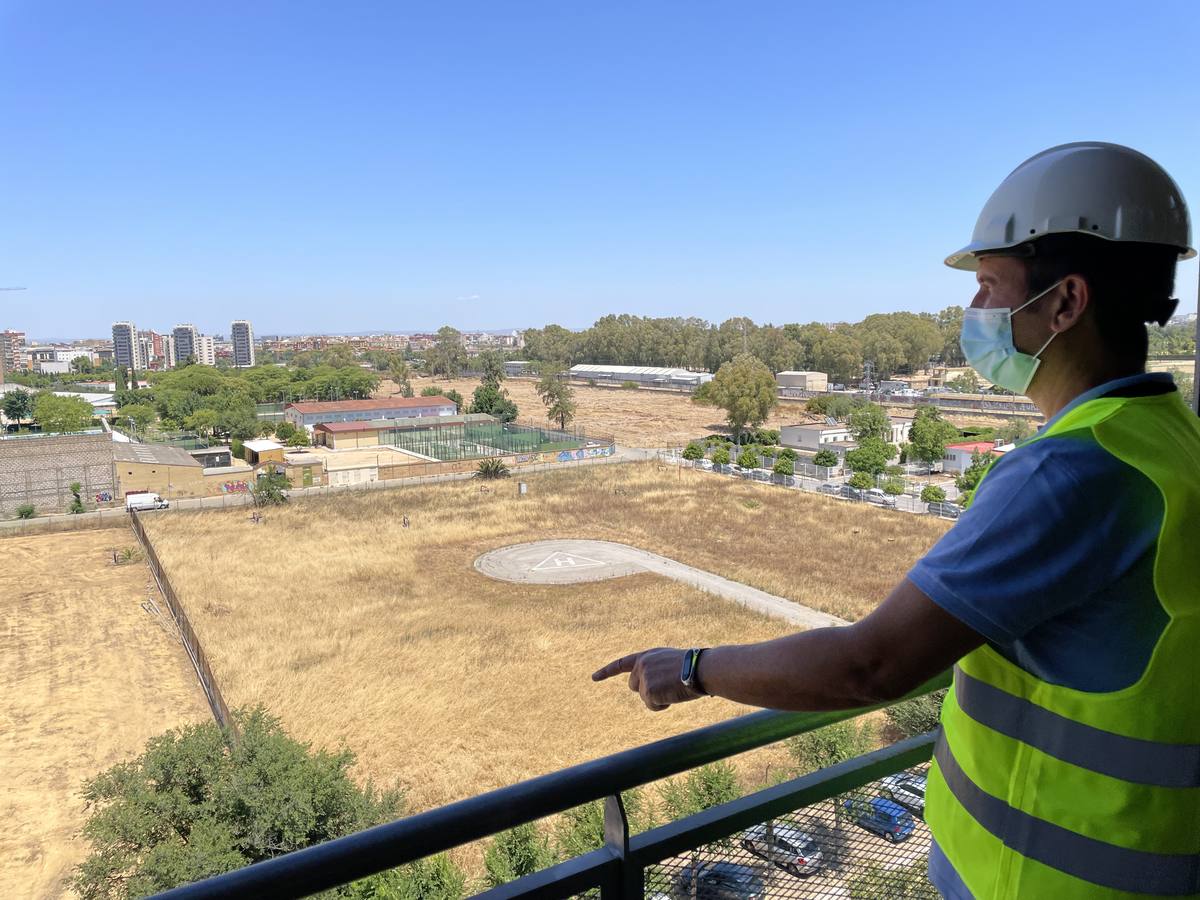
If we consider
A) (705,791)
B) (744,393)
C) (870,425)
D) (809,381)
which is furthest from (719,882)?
(809,381)

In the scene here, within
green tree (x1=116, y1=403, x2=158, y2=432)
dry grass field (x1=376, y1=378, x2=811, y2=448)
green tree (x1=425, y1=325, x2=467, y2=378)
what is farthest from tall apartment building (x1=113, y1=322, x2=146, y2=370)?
green tree (x1=116, y1=403, x2=158, y2=432)

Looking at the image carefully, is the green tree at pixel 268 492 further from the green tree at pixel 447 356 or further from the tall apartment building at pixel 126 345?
the tall apartment building at pixel 126 345

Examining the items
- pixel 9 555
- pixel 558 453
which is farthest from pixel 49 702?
pixel 558 453

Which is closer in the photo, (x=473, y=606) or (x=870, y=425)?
(x=473, y=606)

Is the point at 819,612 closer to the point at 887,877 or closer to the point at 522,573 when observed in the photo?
the point at 522,573

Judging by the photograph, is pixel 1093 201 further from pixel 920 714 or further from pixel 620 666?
pixel 920 714

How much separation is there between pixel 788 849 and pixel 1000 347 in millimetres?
590

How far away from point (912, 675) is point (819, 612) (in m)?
10.4

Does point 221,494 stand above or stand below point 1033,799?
below

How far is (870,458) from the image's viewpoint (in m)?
18.4

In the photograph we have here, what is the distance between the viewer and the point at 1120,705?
481mm

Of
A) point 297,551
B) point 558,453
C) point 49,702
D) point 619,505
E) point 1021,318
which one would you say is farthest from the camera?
point 558,453

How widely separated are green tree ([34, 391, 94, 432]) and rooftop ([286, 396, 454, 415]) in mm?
6453

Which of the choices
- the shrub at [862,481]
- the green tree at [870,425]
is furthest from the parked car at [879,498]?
the green tree at [870,425]
